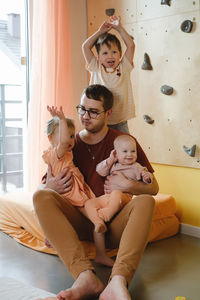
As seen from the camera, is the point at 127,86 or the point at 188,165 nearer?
the point at 127,86

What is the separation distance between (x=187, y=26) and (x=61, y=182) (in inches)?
62.4

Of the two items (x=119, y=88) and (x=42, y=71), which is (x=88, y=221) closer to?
(x=119, y=88)

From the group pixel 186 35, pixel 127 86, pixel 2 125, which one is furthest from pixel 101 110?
pixel 2 125

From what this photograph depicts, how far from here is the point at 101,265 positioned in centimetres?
255

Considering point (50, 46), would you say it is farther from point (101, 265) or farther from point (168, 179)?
point (101, 265)

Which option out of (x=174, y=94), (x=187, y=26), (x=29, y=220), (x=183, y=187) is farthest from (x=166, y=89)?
(x=29, y=220)

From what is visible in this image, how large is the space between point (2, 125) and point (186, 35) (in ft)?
5.99

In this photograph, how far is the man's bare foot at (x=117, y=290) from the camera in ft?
6.01

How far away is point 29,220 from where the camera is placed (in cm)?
296

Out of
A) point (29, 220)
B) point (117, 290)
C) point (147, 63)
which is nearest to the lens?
point (117, 290)

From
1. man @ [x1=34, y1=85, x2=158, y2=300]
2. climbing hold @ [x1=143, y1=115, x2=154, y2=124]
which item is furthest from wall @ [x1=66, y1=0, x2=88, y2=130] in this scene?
man @ [x1=34, y1=85, x2=158, y2=300]

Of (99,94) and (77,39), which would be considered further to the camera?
(77,39)

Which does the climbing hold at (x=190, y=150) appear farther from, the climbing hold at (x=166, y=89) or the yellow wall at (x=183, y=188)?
the climbing hold at (x=166, y=89)

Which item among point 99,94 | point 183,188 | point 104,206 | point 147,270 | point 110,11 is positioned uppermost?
point 110,11
